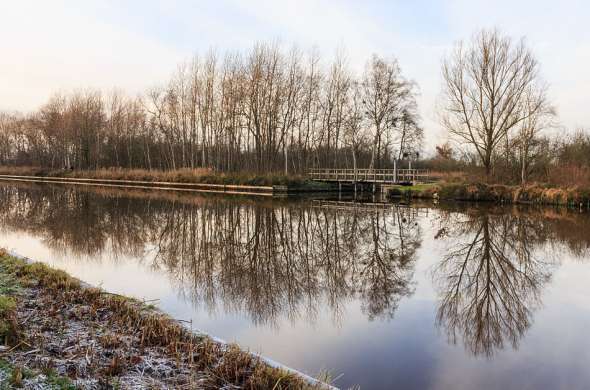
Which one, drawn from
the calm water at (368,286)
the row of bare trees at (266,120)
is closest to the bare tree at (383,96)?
the row of bare trees at (266,120)

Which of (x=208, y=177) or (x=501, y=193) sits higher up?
(x=208, y=177)

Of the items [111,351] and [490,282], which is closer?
[111,351]

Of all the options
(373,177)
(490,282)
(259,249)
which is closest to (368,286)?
(490,282)

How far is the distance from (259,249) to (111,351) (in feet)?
24.9

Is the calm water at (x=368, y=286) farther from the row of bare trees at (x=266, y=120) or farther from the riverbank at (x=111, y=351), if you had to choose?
the row of bare trees at (x=266, y=120)

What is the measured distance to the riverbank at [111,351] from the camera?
362 cm

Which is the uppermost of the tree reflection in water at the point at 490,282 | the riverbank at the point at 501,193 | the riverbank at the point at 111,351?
the riverbank at the point at 501,193

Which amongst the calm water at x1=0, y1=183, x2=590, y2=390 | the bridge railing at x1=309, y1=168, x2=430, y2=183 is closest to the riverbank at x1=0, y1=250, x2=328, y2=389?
the calm water at x1=0, y1=183, x2=590, y2=390

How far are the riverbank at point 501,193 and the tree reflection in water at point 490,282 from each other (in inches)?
380

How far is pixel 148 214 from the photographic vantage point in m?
19.1

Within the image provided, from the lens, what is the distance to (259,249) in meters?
11.7

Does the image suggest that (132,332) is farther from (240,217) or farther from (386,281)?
(240,217)

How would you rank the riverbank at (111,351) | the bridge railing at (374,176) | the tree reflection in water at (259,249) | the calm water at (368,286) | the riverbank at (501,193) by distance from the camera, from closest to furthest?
the riverbank at (111,351), the calm water at (368,286), the tree reflection in water at (259,249), the riverbank at (501,193), the bridge railing at (374,176)

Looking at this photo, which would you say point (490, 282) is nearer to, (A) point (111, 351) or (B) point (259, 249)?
(B) point (259, 249)
